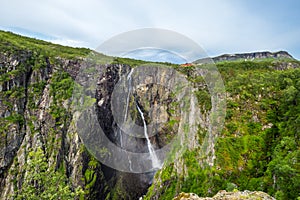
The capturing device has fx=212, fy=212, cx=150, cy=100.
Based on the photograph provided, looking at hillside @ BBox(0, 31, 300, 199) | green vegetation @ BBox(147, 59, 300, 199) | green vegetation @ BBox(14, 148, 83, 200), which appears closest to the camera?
green vegetation @ BBox(14, 148, 83, 200)

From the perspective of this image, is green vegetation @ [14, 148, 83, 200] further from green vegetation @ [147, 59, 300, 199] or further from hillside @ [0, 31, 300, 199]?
green vegetation @ [147, 59, 300, 199]

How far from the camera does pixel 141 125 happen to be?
99.5 feet

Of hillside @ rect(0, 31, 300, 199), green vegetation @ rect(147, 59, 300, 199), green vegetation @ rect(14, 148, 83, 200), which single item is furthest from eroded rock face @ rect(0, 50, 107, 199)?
green vegetation @ rect(14, 148, 83, 200)

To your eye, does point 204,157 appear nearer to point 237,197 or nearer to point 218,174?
point 218,174

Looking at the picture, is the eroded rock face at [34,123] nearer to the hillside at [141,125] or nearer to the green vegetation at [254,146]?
the hillside at [141,125]

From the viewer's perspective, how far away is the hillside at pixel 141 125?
12.2m

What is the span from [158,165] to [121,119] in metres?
7.54

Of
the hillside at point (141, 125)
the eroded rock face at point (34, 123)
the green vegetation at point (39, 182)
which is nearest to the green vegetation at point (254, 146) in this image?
the hillside at point (141, 125)

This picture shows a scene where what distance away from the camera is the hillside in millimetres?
12242

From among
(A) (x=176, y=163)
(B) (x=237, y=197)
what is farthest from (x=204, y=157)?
(B) (x=237, y=197)

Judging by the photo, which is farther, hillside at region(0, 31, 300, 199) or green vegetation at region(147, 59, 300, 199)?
hillside at region(0, 31, 300, 199)

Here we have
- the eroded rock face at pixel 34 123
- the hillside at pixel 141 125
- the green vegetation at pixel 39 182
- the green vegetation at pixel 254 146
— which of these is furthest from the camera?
the eroded rock face at pixel 34 123

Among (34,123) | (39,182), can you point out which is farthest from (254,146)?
(34,123)

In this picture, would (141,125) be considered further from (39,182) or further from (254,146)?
(39,182)
